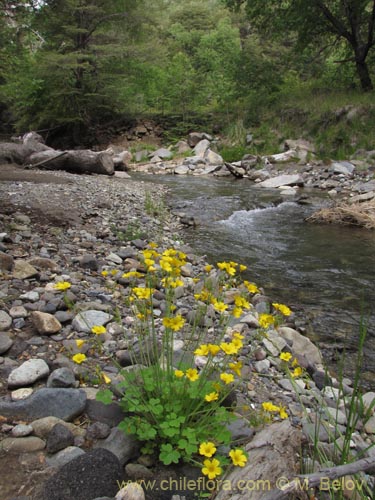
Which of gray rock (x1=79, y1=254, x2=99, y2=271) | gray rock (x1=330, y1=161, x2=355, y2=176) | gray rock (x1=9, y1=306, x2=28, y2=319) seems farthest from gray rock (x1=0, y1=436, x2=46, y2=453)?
gray rock (x1=330, y1=161, x2=355, y2=176)

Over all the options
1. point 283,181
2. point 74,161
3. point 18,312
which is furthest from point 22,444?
point 74,161

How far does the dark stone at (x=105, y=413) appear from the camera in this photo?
1.74m

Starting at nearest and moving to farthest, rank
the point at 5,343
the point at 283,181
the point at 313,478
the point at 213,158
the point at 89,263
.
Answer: the point at 313,478 < the point at 5,343 < the point at 89,263 < the point at 283,181 < the point at 213,158

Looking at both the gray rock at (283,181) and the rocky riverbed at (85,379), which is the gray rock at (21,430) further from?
the gray rock at (283,181)

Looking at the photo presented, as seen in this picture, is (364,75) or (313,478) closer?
(313,478)

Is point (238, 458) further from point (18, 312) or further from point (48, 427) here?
point (18, 312)

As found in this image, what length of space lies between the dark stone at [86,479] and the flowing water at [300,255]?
1.33 m

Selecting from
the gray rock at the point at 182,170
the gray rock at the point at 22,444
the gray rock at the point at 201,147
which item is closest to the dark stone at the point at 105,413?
the gray rock at the point at 22,444

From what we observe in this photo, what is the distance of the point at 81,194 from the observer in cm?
704

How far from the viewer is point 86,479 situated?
53.5 inches

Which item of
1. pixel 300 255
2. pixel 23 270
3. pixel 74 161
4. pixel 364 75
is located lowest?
pixel 300 255

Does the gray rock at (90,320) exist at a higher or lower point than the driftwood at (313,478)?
lower

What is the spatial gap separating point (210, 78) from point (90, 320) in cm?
2087

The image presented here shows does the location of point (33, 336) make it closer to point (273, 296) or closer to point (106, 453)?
point (106, 453)
